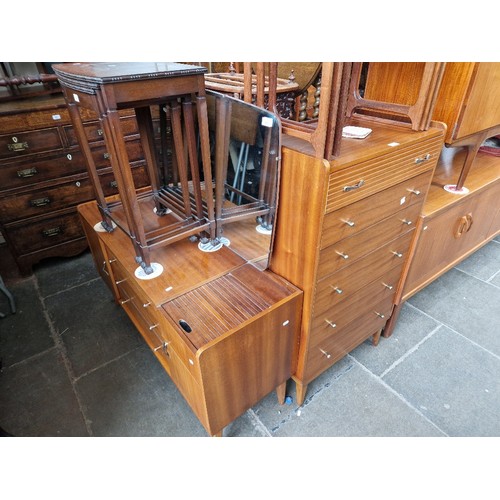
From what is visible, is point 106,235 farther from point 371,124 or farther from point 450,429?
point 450,429

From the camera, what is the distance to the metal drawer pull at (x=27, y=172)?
2057 mm

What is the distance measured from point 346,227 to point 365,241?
0.18 m

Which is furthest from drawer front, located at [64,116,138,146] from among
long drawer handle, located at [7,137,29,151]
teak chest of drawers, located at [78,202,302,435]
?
teak chest of drawers, located at [78,202,302,435]

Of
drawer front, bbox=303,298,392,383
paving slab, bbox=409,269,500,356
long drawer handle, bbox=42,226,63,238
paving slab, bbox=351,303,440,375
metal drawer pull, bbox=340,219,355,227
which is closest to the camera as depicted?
metal drawer pull, bbox=340,219,355,227

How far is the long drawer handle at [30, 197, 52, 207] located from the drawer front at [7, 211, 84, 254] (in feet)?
0.36

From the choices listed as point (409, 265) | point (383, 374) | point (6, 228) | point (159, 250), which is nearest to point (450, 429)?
point (383, 374)

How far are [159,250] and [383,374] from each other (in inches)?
49.1

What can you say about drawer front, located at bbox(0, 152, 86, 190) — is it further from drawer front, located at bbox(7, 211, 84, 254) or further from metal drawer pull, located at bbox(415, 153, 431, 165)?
metal drawer pull, located at bbox(415, 153, 431, 165)

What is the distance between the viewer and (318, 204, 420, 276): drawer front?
1.15 meters

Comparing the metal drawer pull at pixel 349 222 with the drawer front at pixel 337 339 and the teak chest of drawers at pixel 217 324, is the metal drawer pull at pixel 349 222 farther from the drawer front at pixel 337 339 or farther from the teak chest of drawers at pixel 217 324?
the drawer front at pixel 337 339

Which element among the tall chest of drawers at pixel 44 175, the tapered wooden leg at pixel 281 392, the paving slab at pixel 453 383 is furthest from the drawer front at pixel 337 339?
the tall chest of drawers at pixel 44 175

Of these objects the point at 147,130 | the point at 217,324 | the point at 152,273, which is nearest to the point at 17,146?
the point at 147,130

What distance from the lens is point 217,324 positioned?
1.08 m

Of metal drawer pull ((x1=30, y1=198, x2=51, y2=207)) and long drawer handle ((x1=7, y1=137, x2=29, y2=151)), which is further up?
long drawer handle ((x1=7, y1=137, x2=29, y2=151))
